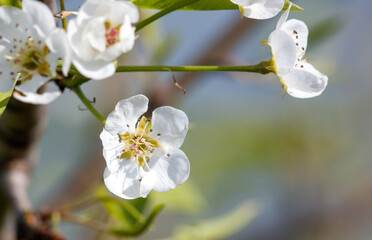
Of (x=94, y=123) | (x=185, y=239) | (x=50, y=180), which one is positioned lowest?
(x=50, y=180)

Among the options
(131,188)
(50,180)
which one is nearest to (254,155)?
(50,180)

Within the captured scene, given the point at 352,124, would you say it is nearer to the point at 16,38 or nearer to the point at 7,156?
the point at 7,156

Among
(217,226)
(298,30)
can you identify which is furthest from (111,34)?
(217,226)

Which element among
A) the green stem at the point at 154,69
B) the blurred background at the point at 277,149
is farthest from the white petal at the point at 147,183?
the blurred background at the point at 277,149

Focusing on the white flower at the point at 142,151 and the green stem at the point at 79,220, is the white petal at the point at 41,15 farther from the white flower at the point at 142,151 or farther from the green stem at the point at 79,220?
the green stem at the point at 79,220

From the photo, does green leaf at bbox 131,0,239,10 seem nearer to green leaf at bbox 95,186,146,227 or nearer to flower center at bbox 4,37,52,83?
flower center at bbox 4,37,52,83
